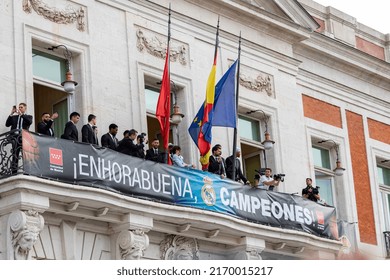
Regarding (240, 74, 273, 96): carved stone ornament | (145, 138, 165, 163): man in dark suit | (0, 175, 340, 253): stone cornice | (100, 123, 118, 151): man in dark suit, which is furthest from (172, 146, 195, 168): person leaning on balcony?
(240, 74, 273, 96): carved stone ornament

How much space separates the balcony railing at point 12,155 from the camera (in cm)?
1912

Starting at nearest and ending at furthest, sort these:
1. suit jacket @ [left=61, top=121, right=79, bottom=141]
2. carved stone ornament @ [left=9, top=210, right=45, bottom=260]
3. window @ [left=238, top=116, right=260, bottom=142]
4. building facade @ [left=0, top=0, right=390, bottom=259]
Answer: carved stone ornament @ [left=9, top=210, right=45, bottom=260]
building facade @ [left=0, top=0, right=390, bottom=259]
suit jacket @ [left=61, top=121, right=79, bottom=141]
window @ [left=238, top=116, right=260, bottom=142]

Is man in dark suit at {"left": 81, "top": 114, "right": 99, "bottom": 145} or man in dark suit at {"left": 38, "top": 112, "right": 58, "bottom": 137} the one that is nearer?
man in dark suit at {"left": 38, "top": 112, "right": 58, "bottom": 137}

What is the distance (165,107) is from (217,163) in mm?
1744

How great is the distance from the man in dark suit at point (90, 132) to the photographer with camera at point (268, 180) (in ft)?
13.7

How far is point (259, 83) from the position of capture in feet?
85.7

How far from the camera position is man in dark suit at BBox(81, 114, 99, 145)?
823 inches

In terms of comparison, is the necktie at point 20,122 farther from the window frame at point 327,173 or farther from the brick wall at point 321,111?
the window frame at point 327,173

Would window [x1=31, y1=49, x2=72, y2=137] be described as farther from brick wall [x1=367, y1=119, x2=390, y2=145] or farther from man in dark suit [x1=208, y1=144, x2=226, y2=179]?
brick wall [x1=367, y1=119, x2=390, y2=145]

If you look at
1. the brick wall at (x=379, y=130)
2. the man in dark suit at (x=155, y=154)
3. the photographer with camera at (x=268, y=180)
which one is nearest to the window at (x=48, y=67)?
the man in dark suit at (x=155, y=154)

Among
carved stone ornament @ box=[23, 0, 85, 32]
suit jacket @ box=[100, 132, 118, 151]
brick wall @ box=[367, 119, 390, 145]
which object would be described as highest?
carved stone ornament @ box=[23, 0, 85, 32]

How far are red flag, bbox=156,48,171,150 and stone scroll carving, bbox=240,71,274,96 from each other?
3.60 metres

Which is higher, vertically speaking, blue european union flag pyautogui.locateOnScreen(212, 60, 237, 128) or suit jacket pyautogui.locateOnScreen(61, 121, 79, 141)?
blue european union flag pyautogui.locateOnScreen(212, 60, 237, 128)

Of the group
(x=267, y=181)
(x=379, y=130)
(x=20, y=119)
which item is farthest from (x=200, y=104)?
(x=379, y=130)
